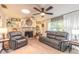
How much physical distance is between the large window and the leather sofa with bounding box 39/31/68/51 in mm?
95

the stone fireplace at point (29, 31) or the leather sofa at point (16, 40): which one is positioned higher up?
the stone fireplace at point (29, 31)

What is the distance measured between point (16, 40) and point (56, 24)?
98 centimetres

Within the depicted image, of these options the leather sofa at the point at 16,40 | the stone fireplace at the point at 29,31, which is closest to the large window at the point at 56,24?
the stone fireplace at the point at 29,31

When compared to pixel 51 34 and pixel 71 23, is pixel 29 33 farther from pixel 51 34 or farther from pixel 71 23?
pixel 71 23

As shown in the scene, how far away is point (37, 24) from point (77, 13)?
891 millimetres

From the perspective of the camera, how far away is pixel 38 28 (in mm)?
2211

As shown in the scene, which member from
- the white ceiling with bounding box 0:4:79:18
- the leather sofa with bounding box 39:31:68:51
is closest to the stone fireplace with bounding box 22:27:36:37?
the leather sofa with bounding box 39:31:68:51

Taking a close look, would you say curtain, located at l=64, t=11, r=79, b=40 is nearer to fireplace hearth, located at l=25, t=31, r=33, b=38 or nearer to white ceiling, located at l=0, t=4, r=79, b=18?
white ceiling, located at l=0, t=4, r=79, b=18

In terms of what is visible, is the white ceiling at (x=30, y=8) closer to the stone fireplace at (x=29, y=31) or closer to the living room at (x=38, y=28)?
the living room at (x=38, y=28)

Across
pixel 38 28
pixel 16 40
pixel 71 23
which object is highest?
pixel 71 23

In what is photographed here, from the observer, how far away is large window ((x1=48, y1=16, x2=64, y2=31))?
2137 millimetres

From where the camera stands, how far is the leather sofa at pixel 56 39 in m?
2.13

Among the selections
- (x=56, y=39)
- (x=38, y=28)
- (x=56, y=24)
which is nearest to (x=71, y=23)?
(x=56, y=24)
